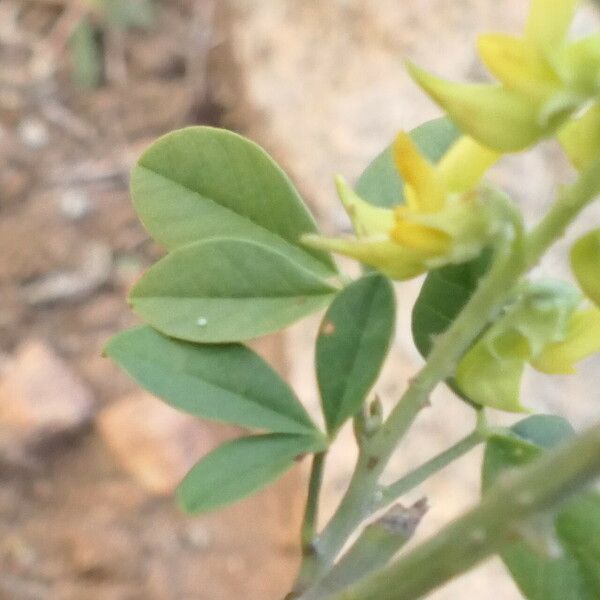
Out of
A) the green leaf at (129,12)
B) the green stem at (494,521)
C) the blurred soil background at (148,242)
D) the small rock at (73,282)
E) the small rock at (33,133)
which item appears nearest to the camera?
the green stem at (494,521)

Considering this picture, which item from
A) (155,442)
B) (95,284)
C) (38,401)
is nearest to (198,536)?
(155,442)

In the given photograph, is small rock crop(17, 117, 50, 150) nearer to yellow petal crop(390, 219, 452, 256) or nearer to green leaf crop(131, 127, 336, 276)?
green leaf crop(131, 127, 336, 276)

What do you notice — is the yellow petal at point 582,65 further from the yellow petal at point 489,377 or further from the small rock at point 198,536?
the small rock at point 198,536

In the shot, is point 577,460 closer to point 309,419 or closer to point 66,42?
point 309,419

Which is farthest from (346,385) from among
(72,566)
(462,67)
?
(462,67)

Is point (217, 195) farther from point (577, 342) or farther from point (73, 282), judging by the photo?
point (73, 282)

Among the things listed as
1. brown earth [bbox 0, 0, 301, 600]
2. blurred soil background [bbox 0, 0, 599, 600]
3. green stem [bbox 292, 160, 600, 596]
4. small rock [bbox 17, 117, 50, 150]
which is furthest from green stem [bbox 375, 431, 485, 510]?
small rock [bbox 17, 117, 50, 150]

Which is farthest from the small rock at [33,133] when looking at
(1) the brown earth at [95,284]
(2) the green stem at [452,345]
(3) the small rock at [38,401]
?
(2) the green stem at [452,345]
